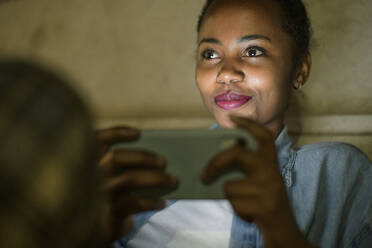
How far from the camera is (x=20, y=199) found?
0.40ft

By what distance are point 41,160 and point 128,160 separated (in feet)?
0.69

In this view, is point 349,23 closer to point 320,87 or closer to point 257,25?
point 320,87

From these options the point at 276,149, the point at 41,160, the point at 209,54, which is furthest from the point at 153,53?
the point at 41,160

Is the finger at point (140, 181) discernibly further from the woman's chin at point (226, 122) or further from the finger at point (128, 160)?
the woman's chin at point (226, 122)

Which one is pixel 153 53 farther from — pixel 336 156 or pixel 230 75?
pixel 336 156

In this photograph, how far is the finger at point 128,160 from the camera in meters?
0.34

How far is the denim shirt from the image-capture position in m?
0.46

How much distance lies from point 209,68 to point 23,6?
75 cm

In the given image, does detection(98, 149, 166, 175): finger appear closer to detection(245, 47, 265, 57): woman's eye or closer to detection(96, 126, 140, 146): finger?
detection(96, 126, 140, 146): finger

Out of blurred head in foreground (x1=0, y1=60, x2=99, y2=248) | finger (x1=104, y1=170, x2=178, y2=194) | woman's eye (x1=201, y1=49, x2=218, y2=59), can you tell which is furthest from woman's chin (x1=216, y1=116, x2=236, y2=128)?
blurred head in foreground (x1=0, y1=60, x2=99, y2=248)

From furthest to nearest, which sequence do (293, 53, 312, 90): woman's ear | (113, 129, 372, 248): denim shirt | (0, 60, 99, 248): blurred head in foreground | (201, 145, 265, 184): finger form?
(293, 53, 312, 90): woman's ear < (113, 129, 372, 248): denim shirt < (201, 145, 265, 184): finger < (0, 60, 99, 248): blurred head in foreground

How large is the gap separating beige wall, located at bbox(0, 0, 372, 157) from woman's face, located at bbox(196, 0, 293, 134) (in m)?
0.19

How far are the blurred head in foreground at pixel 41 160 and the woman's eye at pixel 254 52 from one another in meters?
0.41

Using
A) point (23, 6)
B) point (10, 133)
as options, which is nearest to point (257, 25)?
point (10, 133)
